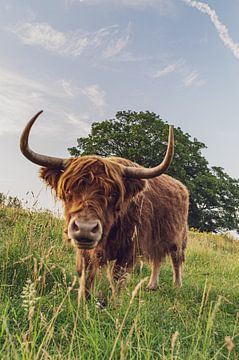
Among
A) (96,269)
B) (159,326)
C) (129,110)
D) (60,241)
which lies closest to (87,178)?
(96,269)

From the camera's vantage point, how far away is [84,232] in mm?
3789

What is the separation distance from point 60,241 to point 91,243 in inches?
176

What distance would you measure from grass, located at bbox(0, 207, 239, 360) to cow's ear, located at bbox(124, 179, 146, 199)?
961 mm

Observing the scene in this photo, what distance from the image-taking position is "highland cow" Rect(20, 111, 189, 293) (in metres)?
4.12

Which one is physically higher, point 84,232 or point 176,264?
point 84,232

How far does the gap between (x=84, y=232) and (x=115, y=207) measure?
99 centimetres

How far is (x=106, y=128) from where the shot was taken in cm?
3612

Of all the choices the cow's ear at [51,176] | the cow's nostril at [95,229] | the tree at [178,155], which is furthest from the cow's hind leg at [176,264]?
the tree at [178,155]

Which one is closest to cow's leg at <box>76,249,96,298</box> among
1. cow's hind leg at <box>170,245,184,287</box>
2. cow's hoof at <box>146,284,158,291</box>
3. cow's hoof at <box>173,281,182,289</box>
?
cow's hoof at <box>146,284,158,291</box>

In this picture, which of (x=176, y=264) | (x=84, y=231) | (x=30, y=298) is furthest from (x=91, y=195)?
(x=176, y=264)

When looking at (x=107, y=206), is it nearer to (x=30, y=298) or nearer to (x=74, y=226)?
(x=74, y=226)

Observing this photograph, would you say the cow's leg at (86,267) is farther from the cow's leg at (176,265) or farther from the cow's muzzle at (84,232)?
the cow's leg at (176,265)

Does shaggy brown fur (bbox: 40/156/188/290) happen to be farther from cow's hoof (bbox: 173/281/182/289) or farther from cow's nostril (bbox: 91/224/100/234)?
cow's hoof (bbox: 173/281/182/289)

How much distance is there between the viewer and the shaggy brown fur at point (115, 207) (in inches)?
174
